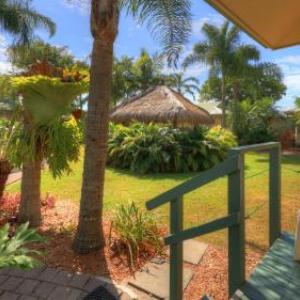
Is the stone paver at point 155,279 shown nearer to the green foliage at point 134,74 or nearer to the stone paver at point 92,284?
the stone paver at point 92,284

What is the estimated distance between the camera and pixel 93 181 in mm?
4750

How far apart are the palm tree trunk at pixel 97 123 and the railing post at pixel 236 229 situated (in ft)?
8.60

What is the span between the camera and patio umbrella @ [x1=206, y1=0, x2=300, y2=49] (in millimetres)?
2949

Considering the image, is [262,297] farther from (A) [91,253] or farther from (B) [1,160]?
(B) [1,160]

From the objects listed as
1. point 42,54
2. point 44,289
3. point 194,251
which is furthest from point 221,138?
point 42,54

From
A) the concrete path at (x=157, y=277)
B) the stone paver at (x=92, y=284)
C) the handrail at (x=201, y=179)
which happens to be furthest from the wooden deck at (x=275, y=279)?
the stone paver at (x=92, y=284)

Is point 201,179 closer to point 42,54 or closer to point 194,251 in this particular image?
point 194,251

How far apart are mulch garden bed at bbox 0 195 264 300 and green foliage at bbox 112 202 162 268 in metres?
0.13

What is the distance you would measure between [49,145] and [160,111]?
1093 cm

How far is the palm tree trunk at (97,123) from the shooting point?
4.62 metres

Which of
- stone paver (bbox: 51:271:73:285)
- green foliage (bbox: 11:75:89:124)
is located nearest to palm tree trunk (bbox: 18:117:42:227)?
green foliage (bbox: 11:75:89:124)

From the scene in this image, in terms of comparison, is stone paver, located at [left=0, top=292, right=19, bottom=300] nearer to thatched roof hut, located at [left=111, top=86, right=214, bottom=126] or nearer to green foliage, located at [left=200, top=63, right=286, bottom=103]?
thatched roof hut, located at [left=111, top=86, right=214, bottom=126]

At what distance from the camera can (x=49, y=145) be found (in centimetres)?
581

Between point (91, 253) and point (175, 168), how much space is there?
8.07m
